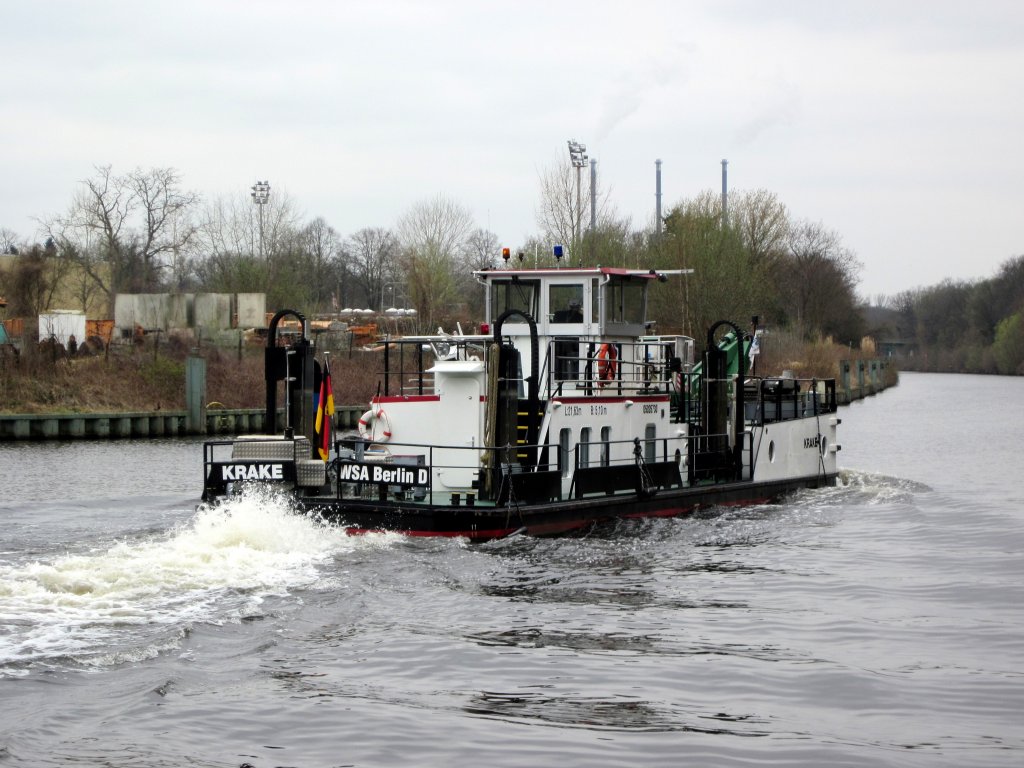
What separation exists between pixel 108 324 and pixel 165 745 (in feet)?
166

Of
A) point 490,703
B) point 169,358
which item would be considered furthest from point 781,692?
point 169,358

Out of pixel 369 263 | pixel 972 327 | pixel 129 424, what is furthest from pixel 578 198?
pixel 972 327

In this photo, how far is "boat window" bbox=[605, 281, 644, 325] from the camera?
2130 centimetres

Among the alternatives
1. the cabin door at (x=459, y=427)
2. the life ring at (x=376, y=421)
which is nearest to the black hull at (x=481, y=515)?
the cabin door at (x=459, y=427)

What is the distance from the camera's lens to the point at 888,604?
1549 centimetres

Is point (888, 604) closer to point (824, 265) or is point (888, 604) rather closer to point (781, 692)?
point (781, 692)

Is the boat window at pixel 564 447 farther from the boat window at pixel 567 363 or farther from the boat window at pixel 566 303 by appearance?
the boat window at pixel 566 303

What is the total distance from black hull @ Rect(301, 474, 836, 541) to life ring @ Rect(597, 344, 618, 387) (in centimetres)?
208

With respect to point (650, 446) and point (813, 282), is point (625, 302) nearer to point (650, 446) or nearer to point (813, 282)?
point (650, 446)

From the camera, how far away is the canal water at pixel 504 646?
10000 mm

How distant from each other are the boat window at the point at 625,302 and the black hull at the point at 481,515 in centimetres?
318

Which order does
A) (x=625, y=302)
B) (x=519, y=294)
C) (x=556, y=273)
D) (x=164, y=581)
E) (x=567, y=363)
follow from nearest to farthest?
1. (x=164, y=581)
2. (x=567, y=363)
3. (x=556, y=273)
4. (x=519, y=294)
5. (x=625, y=302)

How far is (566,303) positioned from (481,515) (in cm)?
532

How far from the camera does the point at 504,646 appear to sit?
42.1 feet
